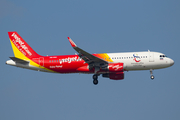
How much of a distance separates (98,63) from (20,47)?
1507cm

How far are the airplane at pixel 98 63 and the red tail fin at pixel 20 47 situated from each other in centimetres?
41

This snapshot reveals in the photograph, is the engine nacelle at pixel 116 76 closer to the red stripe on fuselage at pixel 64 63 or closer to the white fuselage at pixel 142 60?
the white fuselage at pixel 142 60

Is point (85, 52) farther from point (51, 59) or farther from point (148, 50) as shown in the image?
point (148, 50)

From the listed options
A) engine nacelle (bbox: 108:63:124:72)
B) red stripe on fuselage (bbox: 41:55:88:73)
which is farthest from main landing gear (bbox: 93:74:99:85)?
engine nacelle (bbox: 108:63:124:72)

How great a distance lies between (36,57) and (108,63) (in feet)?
43.1

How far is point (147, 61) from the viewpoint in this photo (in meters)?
54.2

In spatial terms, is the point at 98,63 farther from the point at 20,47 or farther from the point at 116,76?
the point at 20,47

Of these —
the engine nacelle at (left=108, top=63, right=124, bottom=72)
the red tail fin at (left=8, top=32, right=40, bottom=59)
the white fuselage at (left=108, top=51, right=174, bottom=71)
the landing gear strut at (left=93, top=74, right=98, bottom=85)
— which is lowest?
the landing gear strut at (left=93, top=74, right=98, bottom=85)

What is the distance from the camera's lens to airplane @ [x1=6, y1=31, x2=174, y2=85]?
5406 centimetres

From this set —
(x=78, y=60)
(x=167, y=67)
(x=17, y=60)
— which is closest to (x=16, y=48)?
(x=17, y=60)

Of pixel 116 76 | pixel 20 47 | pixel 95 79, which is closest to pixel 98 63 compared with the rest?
pixel 95 79

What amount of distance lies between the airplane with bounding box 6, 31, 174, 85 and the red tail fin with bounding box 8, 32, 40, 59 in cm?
41

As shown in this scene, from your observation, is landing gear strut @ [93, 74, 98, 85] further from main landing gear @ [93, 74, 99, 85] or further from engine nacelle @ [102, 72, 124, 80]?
engine nacelle @ [102, 72, 124, 80]

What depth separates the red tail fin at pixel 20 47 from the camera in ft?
190
